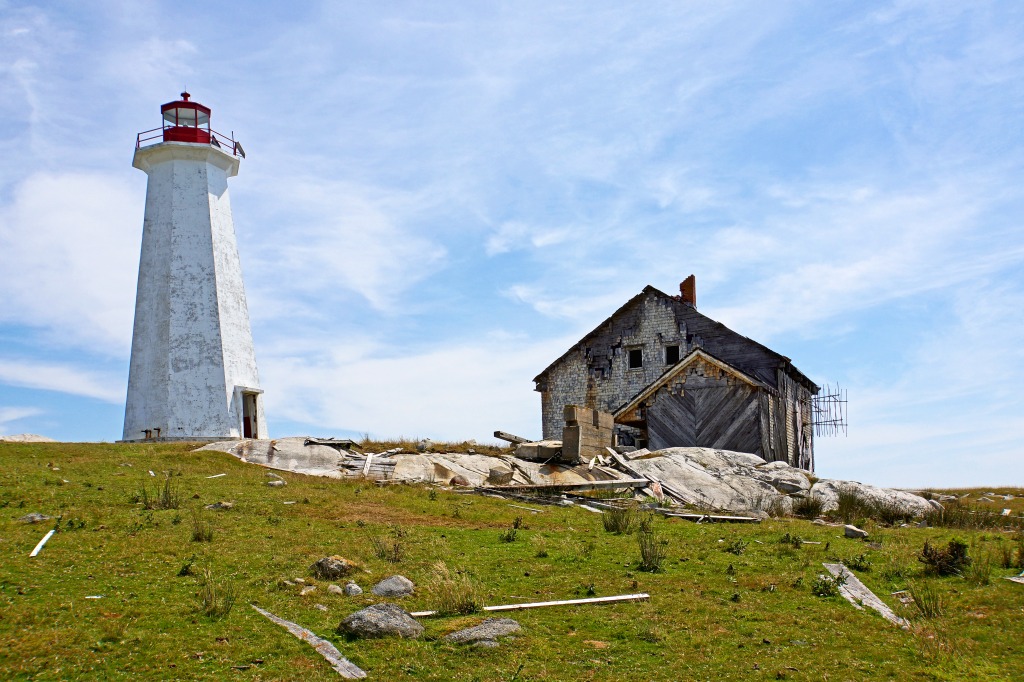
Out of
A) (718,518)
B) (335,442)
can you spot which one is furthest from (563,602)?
(335,442)

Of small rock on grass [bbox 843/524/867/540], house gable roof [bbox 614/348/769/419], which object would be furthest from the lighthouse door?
small rock on grass [bbox 843/524/867/540]

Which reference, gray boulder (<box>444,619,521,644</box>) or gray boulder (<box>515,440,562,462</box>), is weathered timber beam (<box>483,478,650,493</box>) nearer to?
gray boulder (<box>515,440,562,462</box>)

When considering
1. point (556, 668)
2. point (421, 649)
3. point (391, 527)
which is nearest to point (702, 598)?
point (556, 668)

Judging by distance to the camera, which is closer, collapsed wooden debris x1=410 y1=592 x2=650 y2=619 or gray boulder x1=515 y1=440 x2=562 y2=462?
collapsed wooden debris x1=410 y1=592 x2=650 y2=619

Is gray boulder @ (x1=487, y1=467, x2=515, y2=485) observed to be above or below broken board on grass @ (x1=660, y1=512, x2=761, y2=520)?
above

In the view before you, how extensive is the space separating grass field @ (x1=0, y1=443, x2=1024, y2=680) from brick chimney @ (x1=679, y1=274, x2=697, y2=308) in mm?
24477

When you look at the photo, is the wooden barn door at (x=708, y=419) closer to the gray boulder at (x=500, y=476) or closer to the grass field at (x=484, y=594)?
the gray boulder at (x=500, y=476)

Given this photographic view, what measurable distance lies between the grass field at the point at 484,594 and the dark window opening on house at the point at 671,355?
2239cm

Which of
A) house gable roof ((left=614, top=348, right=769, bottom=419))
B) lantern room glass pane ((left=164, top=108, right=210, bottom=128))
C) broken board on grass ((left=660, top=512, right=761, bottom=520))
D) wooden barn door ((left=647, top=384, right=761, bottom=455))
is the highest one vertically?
lantern room glass pane ((left=164, top=108, right=210, bottom=128))

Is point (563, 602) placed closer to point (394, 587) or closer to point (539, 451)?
point (394, 587)

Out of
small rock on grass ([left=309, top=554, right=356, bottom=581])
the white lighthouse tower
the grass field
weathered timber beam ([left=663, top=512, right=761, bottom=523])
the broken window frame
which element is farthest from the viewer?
the broken window frame

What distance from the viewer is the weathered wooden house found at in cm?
3456

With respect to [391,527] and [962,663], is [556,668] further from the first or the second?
[391,527]

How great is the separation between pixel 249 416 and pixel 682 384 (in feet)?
59.6
